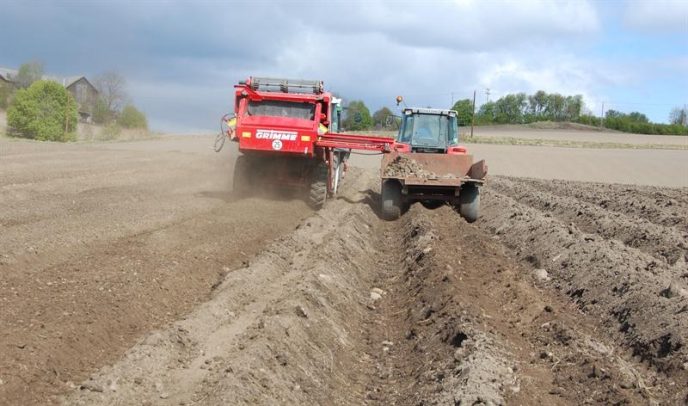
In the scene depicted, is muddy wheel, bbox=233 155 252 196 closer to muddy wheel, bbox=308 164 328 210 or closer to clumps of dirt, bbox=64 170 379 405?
muddy wheel, bbox=308 164 328 210

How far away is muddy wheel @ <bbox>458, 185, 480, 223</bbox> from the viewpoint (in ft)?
45.2

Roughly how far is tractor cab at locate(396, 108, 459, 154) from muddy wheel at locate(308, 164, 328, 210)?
2128 millimetres

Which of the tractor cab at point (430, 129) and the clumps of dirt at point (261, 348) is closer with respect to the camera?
the clumps of dirt at point (261, 348)

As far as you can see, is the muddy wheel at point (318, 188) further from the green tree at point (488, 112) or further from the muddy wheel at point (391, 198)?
the green tree at point (488, 112)

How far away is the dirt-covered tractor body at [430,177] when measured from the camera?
1332 cm

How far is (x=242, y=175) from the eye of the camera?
48.5ft

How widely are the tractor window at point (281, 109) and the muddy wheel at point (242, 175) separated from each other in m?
1.01

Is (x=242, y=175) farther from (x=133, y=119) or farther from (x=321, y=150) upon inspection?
(x=133, y=119)

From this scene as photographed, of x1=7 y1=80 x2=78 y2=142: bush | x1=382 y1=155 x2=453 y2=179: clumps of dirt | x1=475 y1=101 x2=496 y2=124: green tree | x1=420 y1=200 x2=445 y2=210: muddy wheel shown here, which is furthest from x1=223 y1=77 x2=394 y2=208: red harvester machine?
x1=475 y1=101 x2=496 y2=124: green tree

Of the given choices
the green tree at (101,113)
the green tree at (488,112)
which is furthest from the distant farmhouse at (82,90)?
the green tree at (488,112)

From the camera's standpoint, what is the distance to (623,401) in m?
4.98

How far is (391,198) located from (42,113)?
1623 inches

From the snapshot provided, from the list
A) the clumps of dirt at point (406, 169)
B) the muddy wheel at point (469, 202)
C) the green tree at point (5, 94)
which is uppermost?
the green tree at point (5, 94)

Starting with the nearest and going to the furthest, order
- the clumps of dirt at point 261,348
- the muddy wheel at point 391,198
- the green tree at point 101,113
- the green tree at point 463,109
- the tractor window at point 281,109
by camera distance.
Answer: the clumps of dirt at point 261,348 < the muddy wheel at point 391,198 < the tractor window at point 281,109 < the green tree at point 101,113 < the green tree at point 463,109
